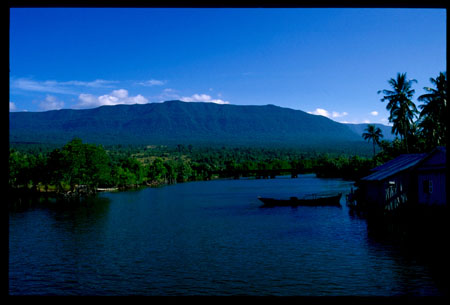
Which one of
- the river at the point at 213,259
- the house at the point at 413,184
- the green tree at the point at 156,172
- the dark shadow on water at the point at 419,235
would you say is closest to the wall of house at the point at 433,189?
the house at the point at 413,184

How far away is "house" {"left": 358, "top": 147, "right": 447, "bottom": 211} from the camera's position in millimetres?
33219

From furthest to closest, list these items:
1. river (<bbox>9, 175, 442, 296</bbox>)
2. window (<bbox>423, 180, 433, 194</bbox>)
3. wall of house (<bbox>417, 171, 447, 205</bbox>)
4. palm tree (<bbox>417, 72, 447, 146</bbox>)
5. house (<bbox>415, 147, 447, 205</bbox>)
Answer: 1. palm tree (<bbox>417, 72, 447, 146</bbox>)
2. window (<bbox>423, 180, 433, 194</bbox>)
3. house (<bbox>415, 147, 447, 205</bbox>)
4. wall of house (<bbox>417, 171, 447, 205</bbox>)
5. river (<bbox>9, 175, 442, 296</bbox>)

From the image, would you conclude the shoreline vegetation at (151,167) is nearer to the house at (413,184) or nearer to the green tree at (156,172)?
the green tree at (156,172)

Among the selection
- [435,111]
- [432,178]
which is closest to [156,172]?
[435,111]

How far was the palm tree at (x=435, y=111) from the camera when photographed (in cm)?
5359

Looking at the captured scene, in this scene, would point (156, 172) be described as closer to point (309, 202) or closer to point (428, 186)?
point (309, 202)

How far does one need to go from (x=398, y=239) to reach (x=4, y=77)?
31433mm

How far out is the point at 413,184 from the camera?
37406 millimetres

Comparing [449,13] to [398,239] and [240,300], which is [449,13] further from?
[398,239]

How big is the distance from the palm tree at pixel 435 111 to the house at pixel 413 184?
1433 centimetres

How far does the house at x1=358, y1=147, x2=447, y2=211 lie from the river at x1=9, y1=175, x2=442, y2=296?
400cm

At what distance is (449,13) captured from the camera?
5.54 m

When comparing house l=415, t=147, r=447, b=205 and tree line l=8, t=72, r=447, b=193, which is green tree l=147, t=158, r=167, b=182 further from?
house l=415, t=147, r=447, b=205

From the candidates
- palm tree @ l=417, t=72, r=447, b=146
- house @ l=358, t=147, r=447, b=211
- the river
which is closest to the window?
house @ l=358, t=147, r=447, b=211
